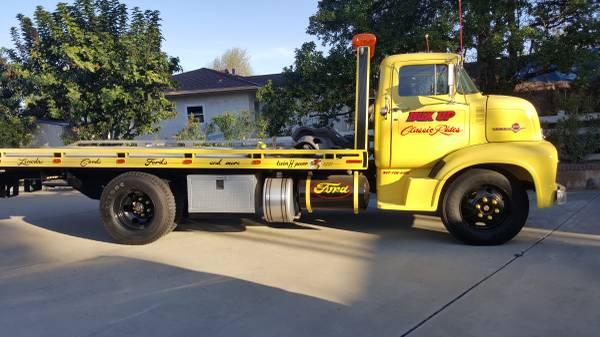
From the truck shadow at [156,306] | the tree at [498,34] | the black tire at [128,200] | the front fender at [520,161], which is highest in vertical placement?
the tree at [498,34]

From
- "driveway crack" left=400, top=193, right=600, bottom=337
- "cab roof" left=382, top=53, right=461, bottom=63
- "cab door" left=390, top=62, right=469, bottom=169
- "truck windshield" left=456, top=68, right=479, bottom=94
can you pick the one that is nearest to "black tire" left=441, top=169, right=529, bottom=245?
"driveway crack" left=400, top=193, right=600, bottom=337

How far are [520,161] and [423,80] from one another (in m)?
1.61

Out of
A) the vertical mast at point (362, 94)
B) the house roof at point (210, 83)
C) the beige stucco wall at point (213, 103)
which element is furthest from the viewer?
the beige stucco wall at point (213, 103)

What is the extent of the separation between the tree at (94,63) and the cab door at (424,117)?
8.13 metres

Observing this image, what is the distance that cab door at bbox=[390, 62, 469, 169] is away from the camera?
6.29 meters

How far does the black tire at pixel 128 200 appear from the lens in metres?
6.84

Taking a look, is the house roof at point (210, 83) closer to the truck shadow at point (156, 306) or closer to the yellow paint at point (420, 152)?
the yellow paint at point (420, 152)

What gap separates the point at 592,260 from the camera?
18.0 feet

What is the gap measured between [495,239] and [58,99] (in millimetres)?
11388

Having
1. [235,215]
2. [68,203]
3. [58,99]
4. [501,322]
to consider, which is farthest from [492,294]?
[58,99]

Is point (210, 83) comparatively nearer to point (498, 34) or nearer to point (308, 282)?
point (498, 34)

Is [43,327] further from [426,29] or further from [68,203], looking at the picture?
[426,29]

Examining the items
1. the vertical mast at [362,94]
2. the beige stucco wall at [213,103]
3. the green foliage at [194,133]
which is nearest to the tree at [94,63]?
the green foliage at [194,133]

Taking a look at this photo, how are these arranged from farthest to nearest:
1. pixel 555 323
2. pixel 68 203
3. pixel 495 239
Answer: pixel 68 203 < pixel 495 239 < pixel 555 323
